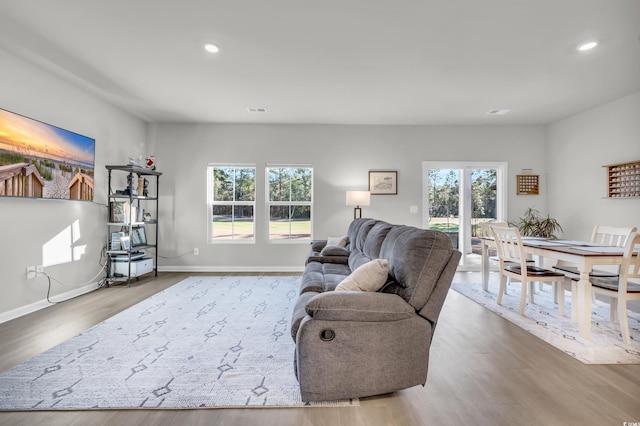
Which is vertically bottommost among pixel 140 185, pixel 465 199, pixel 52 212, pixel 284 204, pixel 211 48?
pixel 52 212

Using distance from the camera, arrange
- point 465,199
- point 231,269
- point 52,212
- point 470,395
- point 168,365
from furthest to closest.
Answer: point 465,199, point 231,269, point 52,212, point 168,365, point 470,395

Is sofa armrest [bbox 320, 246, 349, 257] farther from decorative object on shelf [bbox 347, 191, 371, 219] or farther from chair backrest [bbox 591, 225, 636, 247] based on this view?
chair backrest [bbox 591, 225, 636, 247]

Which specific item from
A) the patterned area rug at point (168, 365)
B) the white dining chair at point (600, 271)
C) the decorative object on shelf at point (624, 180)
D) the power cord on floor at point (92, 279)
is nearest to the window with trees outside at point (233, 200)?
the power cord on floor at point (92, 279)

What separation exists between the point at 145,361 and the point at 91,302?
79.1 inches

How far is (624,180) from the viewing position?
4191 mm

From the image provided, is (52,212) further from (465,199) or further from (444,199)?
(465,199)

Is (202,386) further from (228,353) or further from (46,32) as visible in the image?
(46,32)

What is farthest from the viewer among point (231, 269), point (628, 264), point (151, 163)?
point (231, 269)

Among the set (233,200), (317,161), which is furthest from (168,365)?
(317,161)

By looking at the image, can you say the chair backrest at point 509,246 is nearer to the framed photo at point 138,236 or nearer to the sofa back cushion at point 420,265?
the sofa back cushion at point 420,265

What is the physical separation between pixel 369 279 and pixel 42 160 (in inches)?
147

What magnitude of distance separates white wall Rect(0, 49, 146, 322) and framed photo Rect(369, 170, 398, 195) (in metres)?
4.16

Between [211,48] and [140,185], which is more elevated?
[211,48]

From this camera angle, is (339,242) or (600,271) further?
(339,242)
